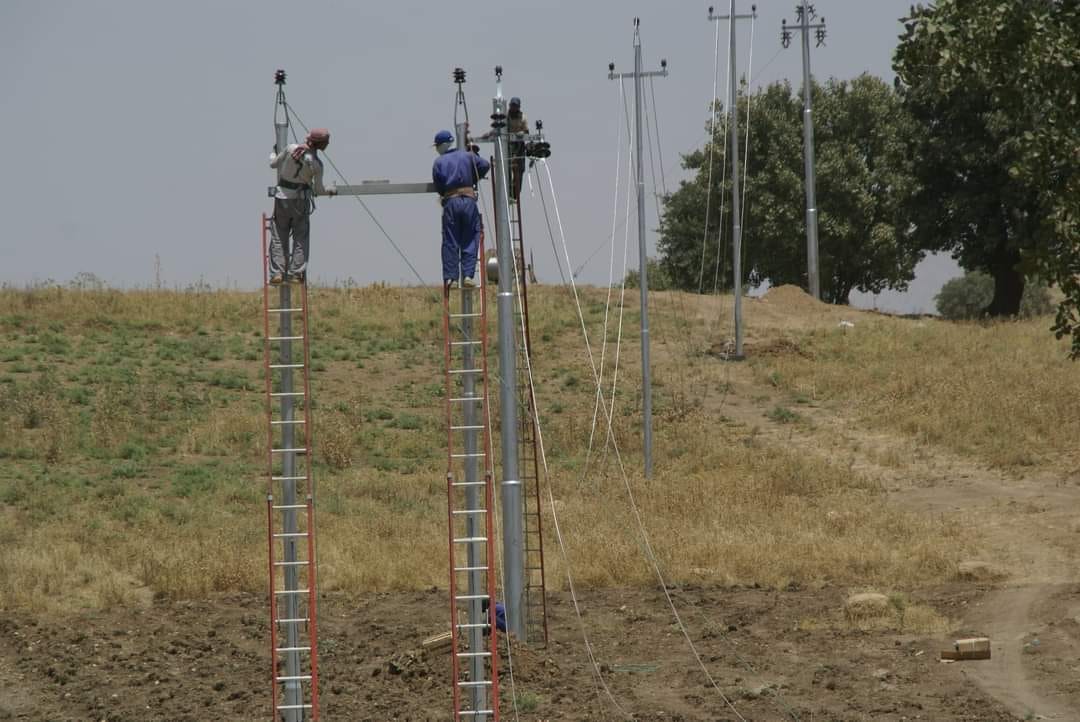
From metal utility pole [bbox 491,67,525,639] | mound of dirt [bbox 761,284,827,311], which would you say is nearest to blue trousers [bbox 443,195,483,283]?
metal utility pole [bbox 491,67,525,639]

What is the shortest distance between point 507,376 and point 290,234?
2729mm

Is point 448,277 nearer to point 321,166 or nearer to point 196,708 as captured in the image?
point 321,166

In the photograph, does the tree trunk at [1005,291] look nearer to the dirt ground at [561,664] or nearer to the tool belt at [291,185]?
the dirt ground at [561,664]

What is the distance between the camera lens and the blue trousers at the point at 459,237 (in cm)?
1266

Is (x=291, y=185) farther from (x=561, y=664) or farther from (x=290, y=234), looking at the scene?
(x=561, y=664)

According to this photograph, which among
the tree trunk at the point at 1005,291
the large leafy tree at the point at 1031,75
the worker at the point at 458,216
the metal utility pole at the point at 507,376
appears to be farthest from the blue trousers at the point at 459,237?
the tree trunk at the point at 1005,291

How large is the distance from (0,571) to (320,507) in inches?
243

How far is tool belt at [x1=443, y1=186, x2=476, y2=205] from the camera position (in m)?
12.7

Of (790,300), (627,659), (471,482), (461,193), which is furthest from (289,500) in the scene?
(790,300)

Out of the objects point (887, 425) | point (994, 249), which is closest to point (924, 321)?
point (994, 249)

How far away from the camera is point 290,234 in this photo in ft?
40.9

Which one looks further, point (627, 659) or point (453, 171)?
point (627, 659)

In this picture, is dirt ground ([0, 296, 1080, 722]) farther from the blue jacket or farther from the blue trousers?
the blue jacket

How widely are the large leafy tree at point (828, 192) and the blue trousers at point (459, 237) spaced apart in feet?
125
